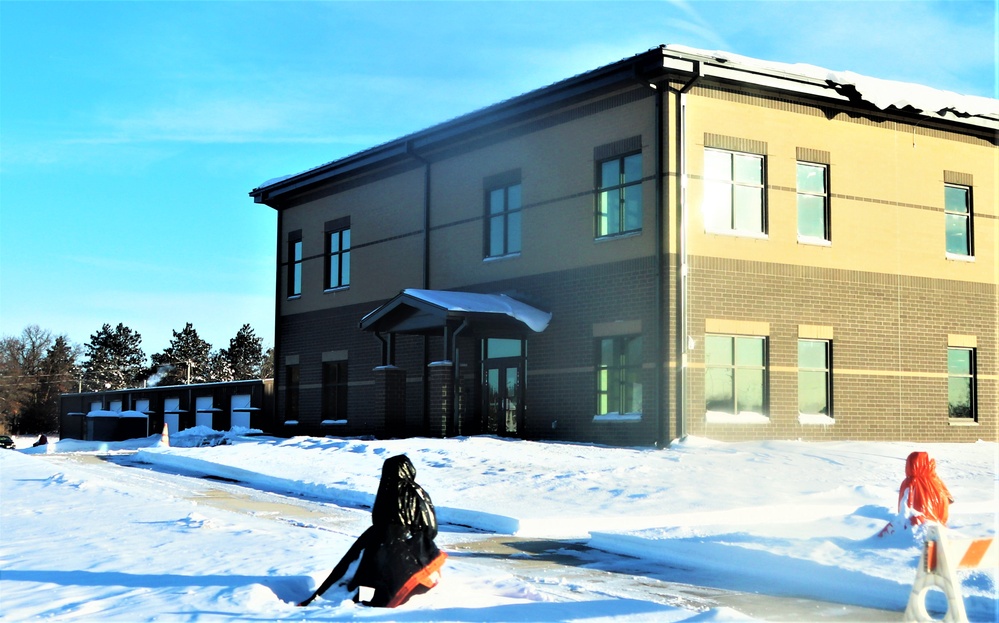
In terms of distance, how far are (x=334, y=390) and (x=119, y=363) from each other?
91.7 meters

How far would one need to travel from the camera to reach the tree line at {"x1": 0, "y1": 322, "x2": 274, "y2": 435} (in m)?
107

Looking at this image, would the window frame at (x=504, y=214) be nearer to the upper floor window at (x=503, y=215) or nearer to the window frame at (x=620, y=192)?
the upper floor window at (x=503, y=215)

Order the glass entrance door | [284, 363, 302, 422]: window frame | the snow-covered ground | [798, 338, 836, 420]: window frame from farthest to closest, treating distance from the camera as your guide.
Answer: [284, 363, 302, 422]: window frame < the glass entrance door < [798, 338, 836, 420]: window frame < the snow-covered ground

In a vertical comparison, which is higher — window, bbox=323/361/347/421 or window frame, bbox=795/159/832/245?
window frame, bbox=795/159/832/245

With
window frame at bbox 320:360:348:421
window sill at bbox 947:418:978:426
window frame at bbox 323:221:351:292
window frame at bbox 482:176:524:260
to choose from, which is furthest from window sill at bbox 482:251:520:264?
window sill at bbox 947:418:978:426

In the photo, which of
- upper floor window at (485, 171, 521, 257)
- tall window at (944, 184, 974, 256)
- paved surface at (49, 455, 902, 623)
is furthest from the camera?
upper floor window at (485, 171, 521, 257)

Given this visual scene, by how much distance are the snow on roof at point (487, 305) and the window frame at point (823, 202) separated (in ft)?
19.5

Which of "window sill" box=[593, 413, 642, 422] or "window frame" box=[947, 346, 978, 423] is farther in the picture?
"window frame" box=[947, 346, 978, 423]

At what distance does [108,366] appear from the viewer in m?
115

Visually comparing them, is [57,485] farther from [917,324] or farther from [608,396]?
[917,324]

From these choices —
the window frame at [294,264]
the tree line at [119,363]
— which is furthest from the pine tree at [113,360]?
the window frame at [294,264]

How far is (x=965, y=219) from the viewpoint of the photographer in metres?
25.9

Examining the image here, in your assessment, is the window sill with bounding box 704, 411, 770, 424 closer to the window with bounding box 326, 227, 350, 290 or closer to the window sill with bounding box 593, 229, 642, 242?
the window sill with bounding box 593, 229, 642, 242

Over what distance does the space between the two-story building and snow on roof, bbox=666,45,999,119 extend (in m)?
0.07
